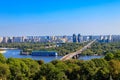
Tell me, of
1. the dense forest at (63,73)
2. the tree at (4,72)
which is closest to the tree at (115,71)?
the dense forest at (63,73)

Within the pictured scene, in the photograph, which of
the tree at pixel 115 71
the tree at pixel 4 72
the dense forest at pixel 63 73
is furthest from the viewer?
the tree at pixel 115 71

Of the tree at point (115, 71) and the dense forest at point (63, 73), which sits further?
the tree at point (115, 71)

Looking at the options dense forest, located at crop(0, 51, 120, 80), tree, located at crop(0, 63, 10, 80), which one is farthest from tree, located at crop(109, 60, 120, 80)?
tree, located at crop(0, 63, 10, 80)

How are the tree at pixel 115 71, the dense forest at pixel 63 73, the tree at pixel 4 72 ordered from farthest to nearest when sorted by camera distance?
the tree at pixel 115 71, the tree at pixel 4 72, the dense forest at pixel 63 73

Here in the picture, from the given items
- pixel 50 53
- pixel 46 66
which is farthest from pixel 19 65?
pixel 50 53

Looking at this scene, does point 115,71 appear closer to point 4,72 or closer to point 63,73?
point 63,73

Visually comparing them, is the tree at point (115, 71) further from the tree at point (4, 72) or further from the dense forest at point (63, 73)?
the tree at point (4, 72)

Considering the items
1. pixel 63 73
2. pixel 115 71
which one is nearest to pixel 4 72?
pixel 63 73

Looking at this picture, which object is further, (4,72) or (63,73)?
(4,72)

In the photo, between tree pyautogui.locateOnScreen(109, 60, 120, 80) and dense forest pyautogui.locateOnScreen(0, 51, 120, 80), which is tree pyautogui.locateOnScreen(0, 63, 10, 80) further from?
tree pyautogui.locateOnScreen(109, 60, 120, 80)

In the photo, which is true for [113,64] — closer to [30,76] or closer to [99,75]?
[99,75]

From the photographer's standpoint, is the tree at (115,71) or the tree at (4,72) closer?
the tree at (4,72)
